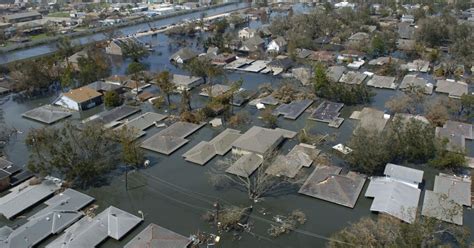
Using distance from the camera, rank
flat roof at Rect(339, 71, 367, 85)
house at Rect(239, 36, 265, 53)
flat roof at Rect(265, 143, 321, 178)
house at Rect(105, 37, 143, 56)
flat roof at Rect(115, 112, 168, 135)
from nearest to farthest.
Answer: flat roof at Rect(265, 143, 321, 178) → flat roof at Rect(115, 112, 168, 135) → flat roof at Rect(339, 71, 367, 85) → house at Rect(105, 37, 143, 56) → house at Rect(239, 36, 265, 53)

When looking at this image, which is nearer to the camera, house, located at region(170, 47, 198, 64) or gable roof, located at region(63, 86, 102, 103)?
gable roof, located at region(63, 86, 102, 103)

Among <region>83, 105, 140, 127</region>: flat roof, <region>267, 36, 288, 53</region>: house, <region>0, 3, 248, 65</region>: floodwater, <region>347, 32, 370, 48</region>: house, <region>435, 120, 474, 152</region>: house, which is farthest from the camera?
<region>0, 3, 248, 65</region>: floodwater

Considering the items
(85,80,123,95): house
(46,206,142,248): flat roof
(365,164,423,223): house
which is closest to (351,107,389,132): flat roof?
(365,164,423,223): house

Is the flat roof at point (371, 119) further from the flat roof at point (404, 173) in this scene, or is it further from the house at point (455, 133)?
the flat roof at point (404, 173)

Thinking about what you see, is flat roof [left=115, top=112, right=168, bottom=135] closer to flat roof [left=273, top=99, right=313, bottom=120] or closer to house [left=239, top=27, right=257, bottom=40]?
flat roof [left=273, top=99, right=313, bottom=120]

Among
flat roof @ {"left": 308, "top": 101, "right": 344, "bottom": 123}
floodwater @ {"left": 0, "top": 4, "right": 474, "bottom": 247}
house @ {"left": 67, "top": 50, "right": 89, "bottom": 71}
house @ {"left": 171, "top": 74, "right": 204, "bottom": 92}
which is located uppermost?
house @ {"left": 67, "top": 50, "right": 89, "bottom": 71}

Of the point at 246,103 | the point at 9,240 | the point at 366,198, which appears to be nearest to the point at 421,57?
the point at 246,103

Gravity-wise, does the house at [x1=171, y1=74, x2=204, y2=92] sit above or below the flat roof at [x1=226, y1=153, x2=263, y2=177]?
above
